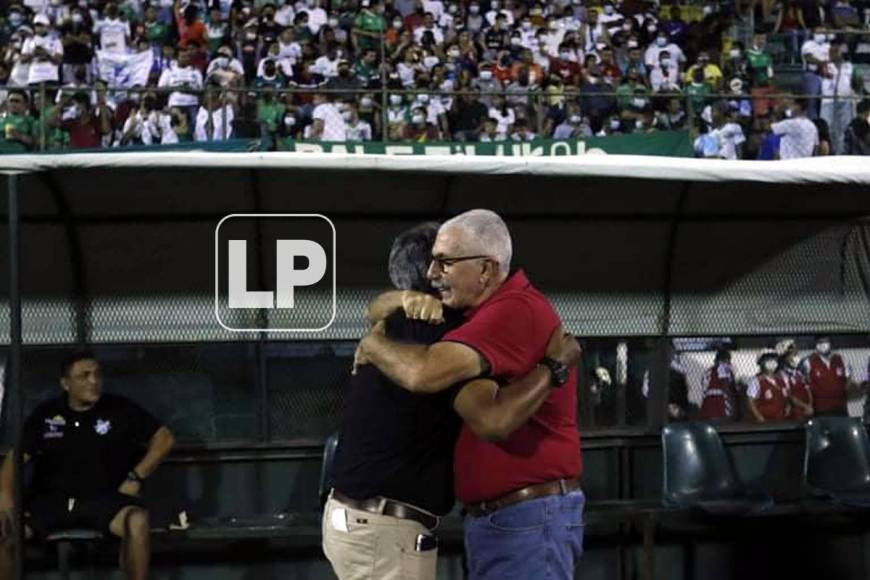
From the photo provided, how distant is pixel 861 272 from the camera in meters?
6.93

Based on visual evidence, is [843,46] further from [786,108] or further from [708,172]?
[708,172]

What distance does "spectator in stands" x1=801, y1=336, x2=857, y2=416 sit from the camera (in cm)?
716

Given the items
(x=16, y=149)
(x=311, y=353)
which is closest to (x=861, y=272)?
(x=311, y=353)

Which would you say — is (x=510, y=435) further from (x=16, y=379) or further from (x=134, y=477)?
(x=134, y=477)

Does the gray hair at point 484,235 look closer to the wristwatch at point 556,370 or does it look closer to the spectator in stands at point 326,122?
the wristwatch at point 556,370

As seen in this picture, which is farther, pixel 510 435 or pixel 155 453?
pixel 155 453

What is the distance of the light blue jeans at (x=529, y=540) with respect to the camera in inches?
148

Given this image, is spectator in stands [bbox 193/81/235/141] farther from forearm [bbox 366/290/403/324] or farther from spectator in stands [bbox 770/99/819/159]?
forearm [bbox 366/290/403/324]

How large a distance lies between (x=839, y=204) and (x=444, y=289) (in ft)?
11.3

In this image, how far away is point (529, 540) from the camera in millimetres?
3781

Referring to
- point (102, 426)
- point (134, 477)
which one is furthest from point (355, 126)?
point (134, 477)

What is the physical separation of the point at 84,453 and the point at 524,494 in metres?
3.20

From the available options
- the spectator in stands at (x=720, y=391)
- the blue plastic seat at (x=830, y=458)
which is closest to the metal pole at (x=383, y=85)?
the spectator in stands at (x=720, y=391)

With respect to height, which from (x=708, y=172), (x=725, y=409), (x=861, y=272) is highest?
(x=708, y=172)
